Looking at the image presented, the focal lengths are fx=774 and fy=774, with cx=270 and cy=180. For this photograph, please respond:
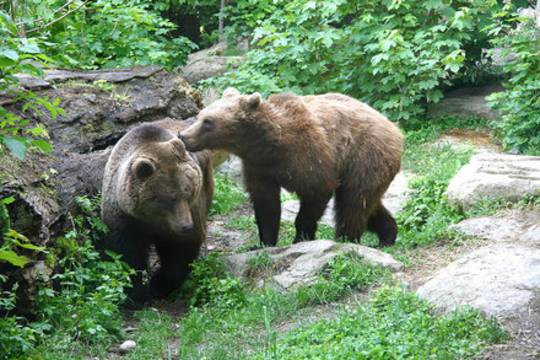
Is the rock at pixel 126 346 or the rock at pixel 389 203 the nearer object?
the rock at pixel 126 346

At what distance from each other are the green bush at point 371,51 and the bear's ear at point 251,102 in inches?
159

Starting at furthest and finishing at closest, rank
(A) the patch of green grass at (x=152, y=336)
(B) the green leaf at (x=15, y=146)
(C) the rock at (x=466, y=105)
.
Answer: (C) the rock at (x=466, y=105) < (A) the patch of green grass at (x=152, y=336) < (B) the green leaf at (x=15, y=146)

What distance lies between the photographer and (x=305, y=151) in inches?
281

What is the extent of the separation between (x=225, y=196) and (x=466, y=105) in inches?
191

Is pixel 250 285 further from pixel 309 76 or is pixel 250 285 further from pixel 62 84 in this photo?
pixel 309 76

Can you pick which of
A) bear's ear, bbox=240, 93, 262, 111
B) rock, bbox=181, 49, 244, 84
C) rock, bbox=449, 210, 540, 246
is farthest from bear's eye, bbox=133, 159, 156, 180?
rock, bbox=181, 49, 244, 84

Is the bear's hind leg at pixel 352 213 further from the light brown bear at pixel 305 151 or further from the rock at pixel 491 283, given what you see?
the rock at pixel 491 283

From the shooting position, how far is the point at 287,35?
479 inches

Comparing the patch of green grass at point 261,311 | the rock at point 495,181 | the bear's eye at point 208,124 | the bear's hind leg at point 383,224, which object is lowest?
the bear's hind leg at point 383,224

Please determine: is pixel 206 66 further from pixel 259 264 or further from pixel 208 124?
pixel 259 264

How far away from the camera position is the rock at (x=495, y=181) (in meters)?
7.49

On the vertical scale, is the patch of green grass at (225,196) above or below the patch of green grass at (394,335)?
below

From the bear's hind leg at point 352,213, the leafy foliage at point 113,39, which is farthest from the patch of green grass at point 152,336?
the leafy foliage at point 113,39

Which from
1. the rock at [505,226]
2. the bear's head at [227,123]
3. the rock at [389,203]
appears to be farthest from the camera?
the rock at [389,203]
